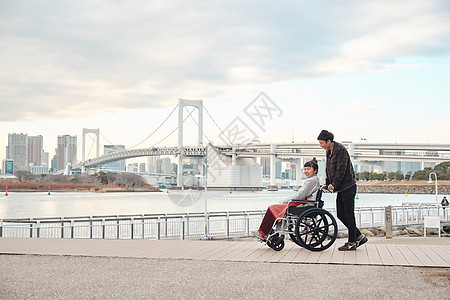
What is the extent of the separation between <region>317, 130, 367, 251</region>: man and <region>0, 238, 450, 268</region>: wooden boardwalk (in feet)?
0.65

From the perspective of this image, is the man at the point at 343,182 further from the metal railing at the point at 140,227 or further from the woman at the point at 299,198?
the metal railing at the point at 140,227

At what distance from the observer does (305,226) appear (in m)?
5.60

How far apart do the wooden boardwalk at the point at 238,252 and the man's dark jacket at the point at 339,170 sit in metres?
0.73

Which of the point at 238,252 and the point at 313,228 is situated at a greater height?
the point at 313,228

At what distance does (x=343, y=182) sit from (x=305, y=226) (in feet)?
2.08

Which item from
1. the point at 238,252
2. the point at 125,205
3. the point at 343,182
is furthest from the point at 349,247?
the point at 125,205

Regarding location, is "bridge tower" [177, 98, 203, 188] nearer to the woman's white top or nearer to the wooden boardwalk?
the wooden boardwalk

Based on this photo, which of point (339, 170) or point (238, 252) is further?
point (238, 252)

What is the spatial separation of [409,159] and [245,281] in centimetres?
5940

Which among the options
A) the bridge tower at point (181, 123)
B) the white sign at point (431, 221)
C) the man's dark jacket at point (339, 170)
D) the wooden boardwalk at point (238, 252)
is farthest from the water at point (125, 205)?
the man's dark jacket at point (339, 170)

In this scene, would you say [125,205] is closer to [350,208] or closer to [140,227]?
[140,227]

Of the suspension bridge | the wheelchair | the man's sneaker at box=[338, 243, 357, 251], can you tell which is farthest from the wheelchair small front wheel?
the suspension bridge

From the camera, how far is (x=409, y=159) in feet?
196

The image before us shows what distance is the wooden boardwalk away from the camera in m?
4.91
